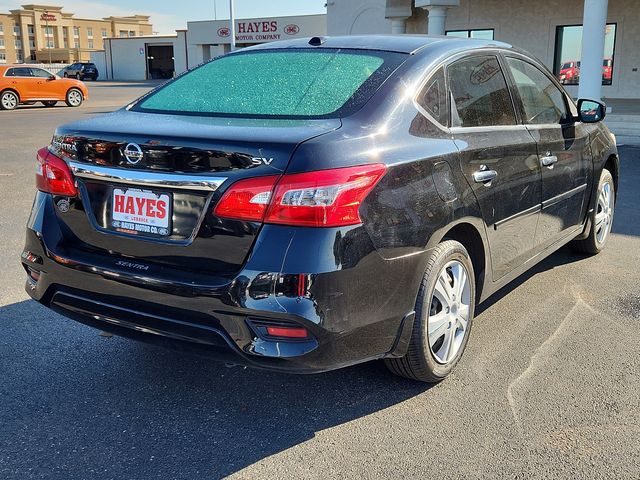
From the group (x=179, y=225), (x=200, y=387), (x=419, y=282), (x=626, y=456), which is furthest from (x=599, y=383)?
(x=179, y=225)

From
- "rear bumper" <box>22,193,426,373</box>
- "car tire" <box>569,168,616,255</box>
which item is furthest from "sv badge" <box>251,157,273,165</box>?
"car tire" <box>569,168,616,255</box>

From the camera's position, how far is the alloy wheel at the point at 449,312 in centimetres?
328

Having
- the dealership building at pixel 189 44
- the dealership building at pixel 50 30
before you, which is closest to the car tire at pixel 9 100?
the dealership building at pixel 189 44

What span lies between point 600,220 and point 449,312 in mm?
2895

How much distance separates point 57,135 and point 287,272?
57.9 inches

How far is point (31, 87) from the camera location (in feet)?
81.3

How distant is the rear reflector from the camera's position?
262cm

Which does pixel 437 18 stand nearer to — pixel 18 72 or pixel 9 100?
pixel 18 72

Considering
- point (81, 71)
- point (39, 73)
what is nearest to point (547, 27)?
point (39, 73)

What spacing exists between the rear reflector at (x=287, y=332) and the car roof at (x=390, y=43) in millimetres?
1697

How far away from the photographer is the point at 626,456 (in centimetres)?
281

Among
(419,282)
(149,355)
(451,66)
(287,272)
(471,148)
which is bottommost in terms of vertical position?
(149,355)

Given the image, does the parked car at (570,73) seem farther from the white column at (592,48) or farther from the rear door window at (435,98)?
the rear door window at (435,98)

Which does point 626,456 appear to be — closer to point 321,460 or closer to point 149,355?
point 321,460
